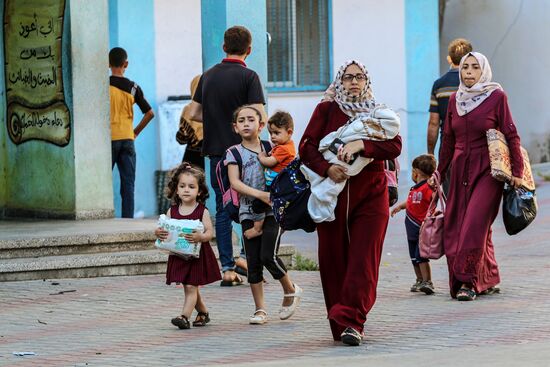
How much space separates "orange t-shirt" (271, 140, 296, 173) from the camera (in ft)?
31.9

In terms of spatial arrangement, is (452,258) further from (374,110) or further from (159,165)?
(159,165)

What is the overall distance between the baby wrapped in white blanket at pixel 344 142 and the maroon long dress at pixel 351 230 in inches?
2.0

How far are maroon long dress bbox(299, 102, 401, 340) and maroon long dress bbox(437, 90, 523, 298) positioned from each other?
1936 mm

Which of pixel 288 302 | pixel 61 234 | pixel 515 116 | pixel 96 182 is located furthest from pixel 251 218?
pixel 515 116

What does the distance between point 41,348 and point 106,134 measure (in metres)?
5.57

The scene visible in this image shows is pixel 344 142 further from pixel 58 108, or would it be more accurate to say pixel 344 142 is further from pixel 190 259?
pixel 58 108

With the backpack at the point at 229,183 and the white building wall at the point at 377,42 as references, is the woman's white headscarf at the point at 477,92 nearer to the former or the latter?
the backpack at the point at 229,183

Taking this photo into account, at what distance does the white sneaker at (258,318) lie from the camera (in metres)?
9.57

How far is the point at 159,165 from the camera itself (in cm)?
1791

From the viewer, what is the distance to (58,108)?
1423 centimetres

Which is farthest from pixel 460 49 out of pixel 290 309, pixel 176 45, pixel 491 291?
pixel 176 45

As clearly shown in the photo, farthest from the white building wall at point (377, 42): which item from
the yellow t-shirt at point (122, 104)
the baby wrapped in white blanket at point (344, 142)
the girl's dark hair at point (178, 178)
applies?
the baby wrapped in white blanket at point (344, 142)

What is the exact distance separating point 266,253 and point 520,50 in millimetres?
13372

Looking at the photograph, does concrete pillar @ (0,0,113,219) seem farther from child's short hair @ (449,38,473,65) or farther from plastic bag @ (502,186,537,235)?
plastic bag @ (502,186,537,235)
